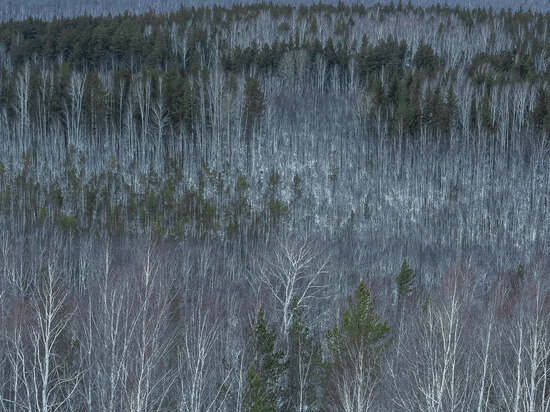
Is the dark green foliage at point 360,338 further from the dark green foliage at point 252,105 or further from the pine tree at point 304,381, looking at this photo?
the dark green foliage at point 252,105

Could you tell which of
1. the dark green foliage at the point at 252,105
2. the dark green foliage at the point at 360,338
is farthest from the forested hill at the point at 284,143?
the dark green foliage at the point at 360,338

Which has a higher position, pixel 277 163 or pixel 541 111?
pixel 541 111

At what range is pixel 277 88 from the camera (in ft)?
275

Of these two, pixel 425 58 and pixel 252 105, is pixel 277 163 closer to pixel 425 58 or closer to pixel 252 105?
pixel 252 105

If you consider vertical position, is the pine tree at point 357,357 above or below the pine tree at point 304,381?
above

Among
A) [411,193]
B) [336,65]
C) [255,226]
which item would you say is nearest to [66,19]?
[336,65]

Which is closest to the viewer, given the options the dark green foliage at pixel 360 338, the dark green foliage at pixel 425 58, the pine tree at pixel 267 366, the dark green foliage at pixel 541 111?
the dark green foliage at pixel 360 338

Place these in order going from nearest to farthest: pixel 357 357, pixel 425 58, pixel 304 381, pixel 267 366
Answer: pixel 357 357 < pixel 304 381 < pixel 267 366 < pixel 425 58

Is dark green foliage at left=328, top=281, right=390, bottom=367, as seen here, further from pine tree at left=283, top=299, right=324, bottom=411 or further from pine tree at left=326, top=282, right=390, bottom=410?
pine tree at left=283, top=299, right=324, bottom=411

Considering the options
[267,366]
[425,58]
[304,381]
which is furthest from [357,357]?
[425,58]

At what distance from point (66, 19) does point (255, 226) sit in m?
68.8

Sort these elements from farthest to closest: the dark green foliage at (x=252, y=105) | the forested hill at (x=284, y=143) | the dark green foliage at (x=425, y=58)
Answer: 1. the dark green foliage at (x=425, y=58)
2. the dark green foliage at (x=252, y=105)
3. the forested hill at (x=284, y=143)

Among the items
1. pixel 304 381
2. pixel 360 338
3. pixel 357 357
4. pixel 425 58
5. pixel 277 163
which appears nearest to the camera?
pixel 357 357

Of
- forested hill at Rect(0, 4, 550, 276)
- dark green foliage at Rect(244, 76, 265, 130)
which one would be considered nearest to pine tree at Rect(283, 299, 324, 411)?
forested hill at Rect(0, 4, 550, 276)
